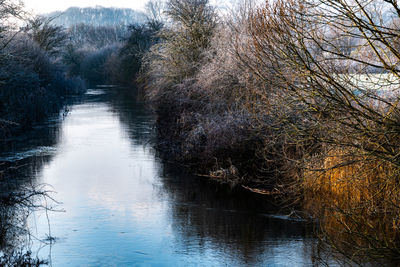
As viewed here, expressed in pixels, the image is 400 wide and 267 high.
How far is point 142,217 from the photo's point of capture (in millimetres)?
11602

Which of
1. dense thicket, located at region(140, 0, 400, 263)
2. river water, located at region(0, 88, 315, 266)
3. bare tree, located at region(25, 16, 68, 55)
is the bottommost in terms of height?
river water, located at region(0, 88, 315, 266)

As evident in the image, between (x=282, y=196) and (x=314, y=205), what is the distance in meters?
1.30

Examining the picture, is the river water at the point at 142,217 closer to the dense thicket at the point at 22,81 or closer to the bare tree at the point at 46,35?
the dense thicket at the point at 22,81

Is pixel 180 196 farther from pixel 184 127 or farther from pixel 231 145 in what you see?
pixel 184 127

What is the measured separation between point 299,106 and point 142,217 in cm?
441

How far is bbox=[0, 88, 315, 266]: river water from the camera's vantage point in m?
9.41

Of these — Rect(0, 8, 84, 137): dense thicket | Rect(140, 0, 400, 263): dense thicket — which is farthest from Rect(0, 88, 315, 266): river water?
Rect(0, 8, 84, 137): dense thicket

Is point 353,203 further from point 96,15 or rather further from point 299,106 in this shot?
point 96,15

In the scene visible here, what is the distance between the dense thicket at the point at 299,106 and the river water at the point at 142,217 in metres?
0.93

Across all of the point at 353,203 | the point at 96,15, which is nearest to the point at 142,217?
the point at 353,203

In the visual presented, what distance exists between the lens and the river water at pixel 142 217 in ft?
30.9

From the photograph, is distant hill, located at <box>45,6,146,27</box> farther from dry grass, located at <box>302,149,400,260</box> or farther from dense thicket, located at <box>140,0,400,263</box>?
dry grass, located at <box>302,149,400,260</box>

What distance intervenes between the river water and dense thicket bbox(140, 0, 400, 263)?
0.93 m

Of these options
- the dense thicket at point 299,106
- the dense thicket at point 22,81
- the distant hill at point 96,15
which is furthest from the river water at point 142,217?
the distant hill at point 96,15
